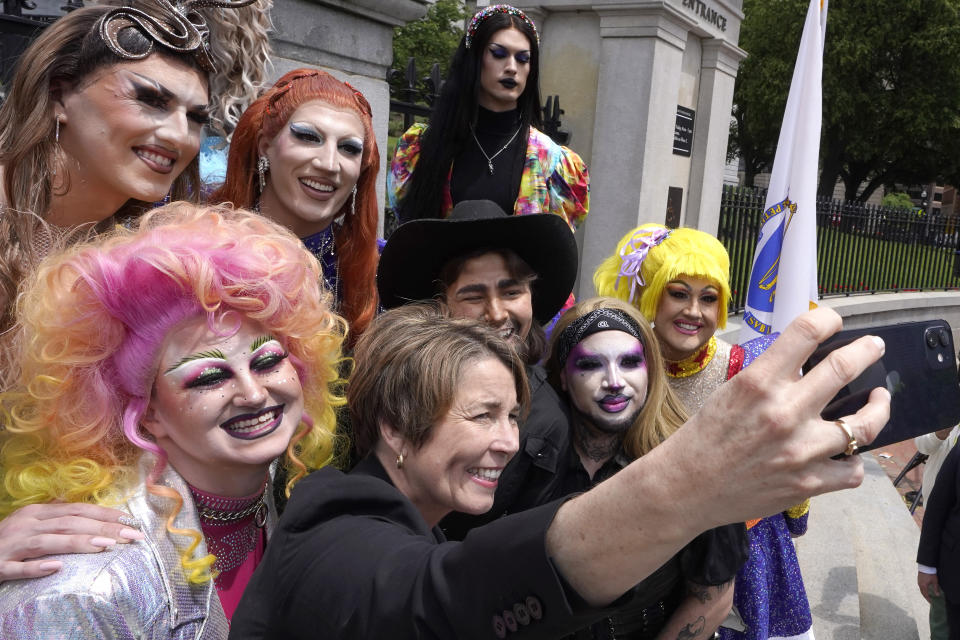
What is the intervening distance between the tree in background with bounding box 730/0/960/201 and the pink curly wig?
27623 millimetres

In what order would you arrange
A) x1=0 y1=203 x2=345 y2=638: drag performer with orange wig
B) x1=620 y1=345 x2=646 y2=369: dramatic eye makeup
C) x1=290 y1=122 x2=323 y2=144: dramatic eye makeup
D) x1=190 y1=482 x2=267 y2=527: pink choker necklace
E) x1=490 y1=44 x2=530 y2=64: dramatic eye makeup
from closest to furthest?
x1=0 y1=203 x2=345 y2=638: drag performer with orange wig < x1=190 y1=482 x2=267 y2=527: pink choker necklace < x1=620 y1=345 x2=646 y2=369: dramatic eye makeup < x1=290 y1=122 x2=323 y2=144: dramatic eye makeup < x1=490 y1=44 x2=530 y2=64: dramatic eye makeup

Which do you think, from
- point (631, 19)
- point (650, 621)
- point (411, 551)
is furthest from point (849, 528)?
point (411, 551)

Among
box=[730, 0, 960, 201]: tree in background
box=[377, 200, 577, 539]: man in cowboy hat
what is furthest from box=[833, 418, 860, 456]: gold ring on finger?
box=[730, 0, 960, 201]: tree in background

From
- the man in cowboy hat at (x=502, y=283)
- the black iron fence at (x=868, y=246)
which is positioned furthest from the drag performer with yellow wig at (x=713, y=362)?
the black iron fence at (x=868, y=246)

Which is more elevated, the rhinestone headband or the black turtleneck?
the rhinestone headband

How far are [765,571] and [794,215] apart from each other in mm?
1819

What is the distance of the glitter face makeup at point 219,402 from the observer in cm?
150

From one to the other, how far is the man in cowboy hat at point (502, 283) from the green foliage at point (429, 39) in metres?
12.1

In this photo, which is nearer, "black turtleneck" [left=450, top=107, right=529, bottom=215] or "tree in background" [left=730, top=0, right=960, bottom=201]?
"black turtleneck" [left=450, top=107, right=529, bottom=215]

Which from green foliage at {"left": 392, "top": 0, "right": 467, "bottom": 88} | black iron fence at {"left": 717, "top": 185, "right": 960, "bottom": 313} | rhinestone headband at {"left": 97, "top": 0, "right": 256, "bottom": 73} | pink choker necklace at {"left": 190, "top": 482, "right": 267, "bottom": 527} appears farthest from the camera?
green foliage at {"left": 392, "top": 0, "right": 467, "bottom": 88}

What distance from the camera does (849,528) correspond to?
4.85 m

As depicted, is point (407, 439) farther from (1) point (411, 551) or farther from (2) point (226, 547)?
(1) point (411, 551)

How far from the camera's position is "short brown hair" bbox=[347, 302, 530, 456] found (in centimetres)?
163

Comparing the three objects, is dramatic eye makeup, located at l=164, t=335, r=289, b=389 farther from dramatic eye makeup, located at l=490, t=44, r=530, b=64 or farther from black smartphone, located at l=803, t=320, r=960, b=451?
dramatic eye makeup, located at l=490, t=44, r=530, b=64
